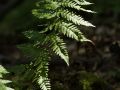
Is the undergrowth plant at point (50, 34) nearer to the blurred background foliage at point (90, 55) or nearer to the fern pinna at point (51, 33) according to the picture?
the fern pinna at point (51, 33)

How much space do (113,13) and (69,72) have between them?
3.39m

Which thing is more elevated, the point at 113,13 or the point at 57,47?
the point at 57,47

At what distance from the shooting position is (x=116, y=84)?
12.5ft

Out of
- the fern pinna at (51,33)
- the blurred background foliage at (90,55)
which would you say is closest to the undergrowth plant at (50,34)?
the fern pinna at (51,33)

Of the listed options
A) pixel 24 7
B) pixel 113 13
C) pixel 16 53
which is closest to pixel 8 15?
pixel 24 7

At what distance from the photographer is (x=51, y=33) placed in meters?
2.92

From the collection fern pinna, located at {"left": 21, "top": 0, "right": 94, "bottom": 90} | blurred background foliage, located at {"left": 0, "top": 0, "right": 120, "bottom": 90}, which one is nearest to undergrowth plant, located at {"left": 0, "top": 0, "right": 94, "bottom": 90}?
fern pinna, located at {"left": 21, "top": 0, "right": 94, "bottom": 90}

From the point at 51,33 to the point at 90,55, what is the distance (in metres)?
1.44

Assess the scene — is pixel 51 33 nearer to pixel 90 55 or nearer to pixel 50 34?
pixel 50 34

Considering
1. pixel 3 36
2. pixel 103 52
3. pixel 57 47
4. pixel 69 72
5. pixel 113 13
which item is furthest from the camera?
pixel 3 36

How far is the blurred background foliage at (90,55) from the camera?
335 cm

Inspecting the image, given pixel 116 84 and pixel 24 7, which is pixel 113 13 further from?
pixel 116 84

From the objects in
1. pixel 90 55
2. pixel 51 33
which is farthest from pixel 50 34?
pixel 90 55

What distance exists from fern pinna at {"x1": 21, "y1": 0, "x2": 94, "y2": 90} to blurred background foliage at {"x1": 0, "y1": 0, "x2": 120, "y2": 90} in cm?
36
